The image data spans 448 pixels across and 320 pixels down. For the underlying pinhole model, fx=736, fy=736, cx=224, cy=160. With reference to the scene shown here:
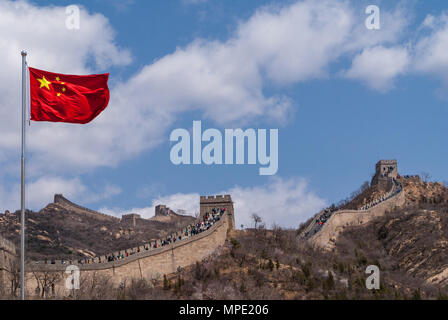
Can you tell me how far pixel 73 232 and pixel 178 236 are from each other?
54.3m

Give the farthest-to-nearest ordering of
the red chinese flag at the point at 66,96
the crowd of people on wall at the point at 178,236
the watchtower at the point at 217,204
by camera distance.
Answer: the watchtower at the point at 217,204 → the crowd of people on wall at the point at 178,236 → the red chinese flag at the point at 66,96

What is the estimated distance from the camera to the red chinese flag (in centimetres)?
3156

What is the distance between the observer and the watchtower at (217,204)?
248 ft

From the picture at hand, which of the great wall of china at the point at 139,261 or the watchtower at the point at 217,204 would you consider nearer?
the great wall of china at the point at 139,261

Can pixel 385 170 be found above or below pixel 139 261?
above

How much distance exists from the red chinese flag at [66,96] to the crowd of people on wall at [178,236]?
26.0m

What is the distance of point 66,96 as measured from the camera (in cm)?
3188

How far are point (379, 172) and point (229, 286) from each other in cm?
7531

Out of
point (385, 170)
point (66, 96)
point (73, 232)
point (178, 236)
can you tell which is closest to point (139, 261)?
point (178, 236)

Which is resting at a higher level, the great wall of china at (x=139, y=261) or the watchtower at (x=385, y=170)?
the watchtower at (x=385, y=170)

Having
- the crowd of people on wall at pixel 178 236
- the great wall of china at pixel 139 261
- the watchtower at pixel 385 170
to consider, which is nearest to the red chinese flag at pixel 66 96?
the great wall of china at pixel 139 261

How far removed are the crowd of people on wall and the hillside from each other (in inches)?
1044

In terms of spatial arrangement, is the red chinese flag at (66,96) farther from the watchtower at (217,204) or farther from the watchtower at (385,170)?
the watchtower at (385,170)

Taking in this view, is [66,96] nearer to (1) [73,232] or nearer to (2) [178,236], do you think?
(2) [178,236]
